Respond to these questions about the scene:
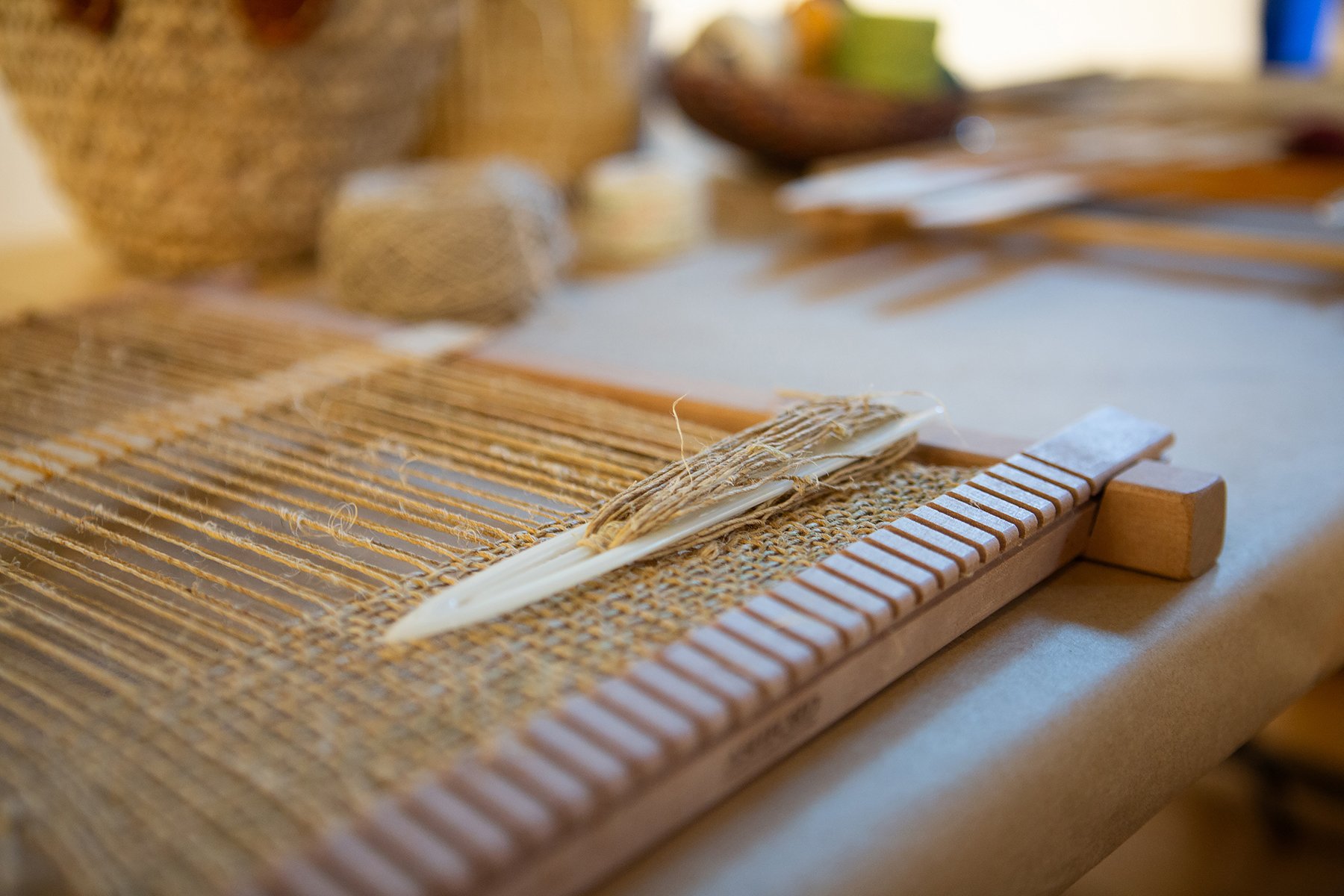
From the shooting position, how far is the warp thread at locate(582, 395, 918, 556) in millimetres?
573

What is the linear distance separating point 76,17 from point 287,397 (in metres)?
0.59

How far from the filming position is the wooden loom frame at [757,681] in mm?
382

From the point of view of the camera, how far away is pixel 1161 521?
2.06 ft

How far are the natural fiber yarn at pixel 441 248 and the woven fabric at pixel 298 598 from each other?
23 cm

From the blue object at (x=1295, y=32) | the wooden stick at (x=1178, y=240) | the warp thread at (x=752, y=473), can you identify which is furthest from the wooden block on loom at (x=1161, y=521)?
the blue object at (x=1295, y=32)

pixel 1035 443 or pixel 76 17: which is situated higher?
pixel 76 17

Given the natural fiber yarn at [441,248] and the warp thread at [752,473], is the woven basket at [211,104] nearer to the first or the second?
the natural fiber yarn at [441,248]

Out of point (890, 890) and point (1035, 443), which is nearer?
point (890, 890)

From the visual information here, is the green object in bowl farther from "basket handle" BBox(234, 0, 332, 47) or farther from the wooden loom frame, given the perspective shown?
the wooden loom frame

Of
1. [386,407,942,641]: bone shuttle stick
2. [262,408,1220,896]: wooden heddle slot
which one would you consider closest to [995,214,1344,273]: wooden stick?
[262,408,1220,896]: wooden heddle slot

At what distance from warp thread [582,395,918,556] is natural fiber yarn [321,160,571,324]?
520 millimetres

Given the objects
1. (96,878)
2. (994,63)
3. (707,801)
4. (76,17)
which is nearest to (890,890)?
(707,801)

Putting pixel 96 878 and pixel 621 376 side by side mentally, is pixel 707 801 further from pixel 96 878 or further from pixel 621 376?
pixel 621 376

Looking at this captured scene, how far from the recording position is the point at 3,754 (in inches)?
18.3
